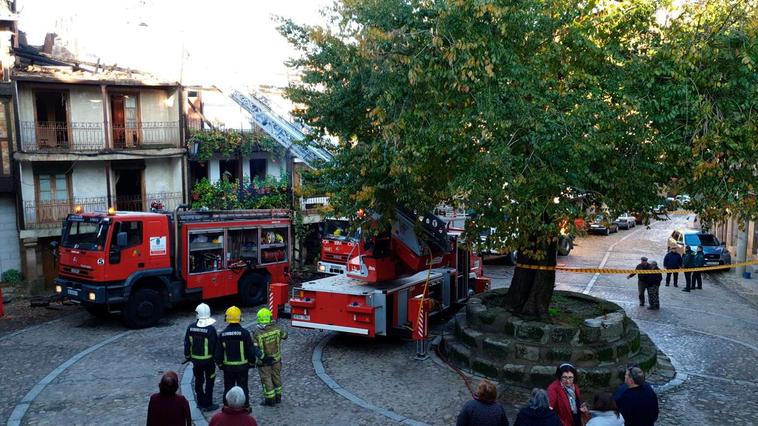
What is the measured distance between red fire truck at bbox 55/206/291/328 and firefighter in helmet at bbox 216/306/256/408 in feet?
19.2

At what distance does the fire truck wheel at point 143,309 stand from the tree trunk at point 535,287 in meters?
8.09

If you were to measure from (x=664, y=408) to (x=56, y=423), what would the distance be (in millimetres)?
9065

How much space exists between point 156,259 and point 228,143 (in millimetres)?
10248

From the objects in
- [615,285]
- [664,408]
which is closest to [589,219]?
[664,408]

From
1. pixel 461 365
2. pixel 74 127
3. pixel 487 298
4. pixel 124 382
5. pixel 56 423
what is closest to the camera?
pixel 56 423

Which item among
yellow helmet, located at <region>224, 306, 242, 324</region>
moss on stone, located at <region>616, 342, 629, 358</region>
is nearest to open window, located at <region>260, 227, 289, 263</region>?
yellow helmet, located at <region>224, 306, 242, 324</region>

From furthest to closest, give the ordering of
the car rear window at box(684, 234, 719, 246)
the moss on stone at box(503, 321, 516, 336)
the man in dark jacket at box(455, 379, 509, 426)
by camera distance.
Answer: the car rear window at box(684, 234, 719, 246)
the moss on stone at box(503, 321, 516, 336)
the man in dark jacket at box(455, 379, 509, 426)

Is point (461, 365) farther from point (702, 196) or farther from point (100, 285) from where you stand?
point (100, 285)

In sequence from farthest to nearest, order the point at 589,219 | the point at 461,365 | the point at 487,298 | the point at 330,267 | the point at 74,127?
the point at 74,127
the point at 330,267
the point at 487,298
the point at 461,365
the point at 589,219

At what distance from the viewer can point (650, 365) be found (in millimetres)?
11062

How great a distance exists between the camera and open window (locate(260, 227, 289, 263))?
1695 centimetres

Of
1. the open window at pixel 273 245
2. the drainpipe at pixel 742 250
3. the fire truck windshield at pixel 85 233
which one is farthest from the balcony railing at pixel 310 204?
the drainpipe at pixel 742 250

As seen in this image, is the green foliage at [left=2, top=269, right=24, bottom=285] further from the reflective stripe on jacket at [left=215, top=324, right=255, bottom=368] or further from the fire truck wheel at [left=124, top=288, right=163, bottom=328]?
the reflective stripe on jacket at [left=215, top=324, right=255, bottom=368]

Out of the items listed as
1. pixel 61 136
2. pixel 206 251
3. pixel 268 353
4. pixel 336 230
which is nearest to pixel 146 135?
pixel 61 136
